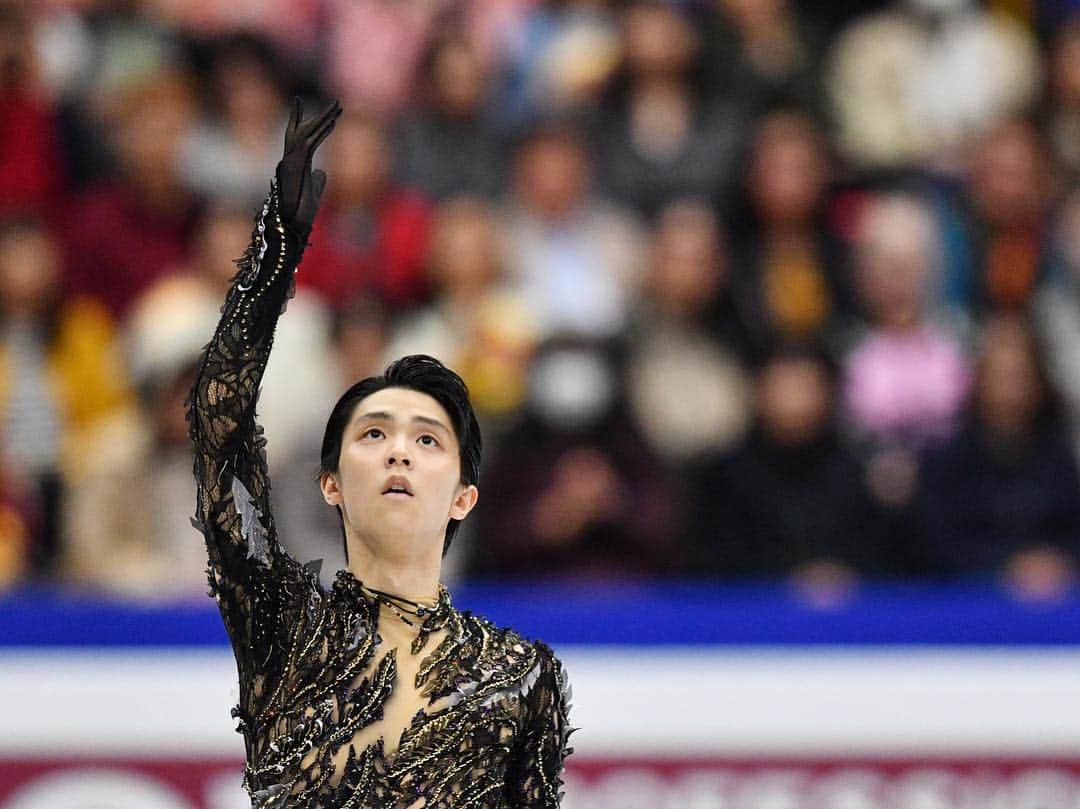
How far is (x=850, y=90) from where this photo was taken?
332 inches

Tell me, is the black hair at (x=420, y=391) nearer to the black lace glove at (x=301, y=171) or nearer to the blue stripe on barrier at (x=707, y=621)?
the black lace glove at (x=301, y=171)

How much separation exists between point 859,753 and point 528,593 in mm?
1099

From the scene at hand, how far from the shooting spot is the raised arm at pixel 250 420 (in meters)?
2.88

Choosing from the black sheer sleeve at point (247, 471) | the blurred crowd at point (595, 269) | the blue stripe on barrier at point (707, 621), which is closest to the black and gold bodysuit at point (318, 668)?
the black sheer sleeve at point (247, 471)

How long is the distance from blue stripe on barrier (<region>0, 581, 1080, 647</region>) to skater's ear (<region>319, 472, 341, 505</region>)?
95.4 inches

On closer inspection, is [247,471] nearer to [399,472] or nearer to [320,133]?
[399,472]

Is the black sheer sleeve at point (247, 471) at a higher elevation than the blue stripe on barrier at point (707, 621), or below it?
below

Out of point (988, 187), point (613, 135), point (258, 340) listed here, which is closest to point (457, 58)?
point (613, 135)

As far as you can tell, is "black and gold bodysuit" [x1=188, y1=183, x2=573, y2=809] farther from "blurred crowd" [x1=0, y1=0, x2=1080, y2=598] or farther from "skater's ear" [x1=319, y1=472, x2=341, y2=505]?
"blurred crowd" [x1=0, y1=0, x2=1080, y2=598]

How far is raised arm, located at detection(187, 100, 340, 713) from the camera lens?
2881 mm

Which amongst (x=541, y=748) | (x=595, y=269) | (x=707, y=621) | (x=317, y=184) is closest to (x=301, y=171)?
(x=317, y=184)

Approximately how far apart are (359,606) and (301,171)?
0.71m

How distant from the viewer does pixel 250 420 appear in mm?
2904

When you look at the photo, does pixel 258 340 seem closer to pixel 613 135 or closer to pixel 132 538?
pixel 132 538
